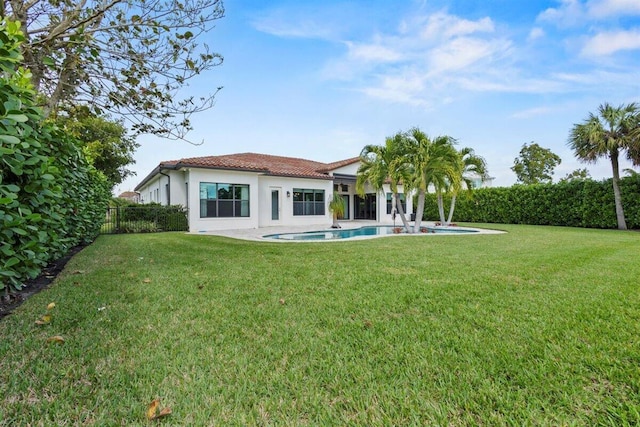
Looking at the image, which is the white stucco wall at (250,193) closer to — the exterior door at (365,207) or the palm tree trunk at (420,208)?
the palm tree trunk at (420,208)

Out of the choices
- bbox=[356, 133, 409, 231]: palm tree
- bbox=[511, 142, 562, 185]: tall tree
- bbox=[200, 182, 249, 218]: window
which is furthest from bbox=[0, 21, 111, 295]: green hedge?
bbox=[511, 142, 562, 185]: tall tree

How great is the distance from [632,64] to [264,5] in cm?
1573

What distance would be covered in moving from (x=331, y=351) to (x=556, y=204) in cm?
2248

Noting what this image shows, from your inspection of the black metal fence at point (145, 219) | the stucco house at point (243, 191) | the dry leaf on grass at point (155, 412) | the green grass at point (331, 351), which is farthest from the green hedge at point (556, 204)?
the dry leaf on grass at point (155, 412)

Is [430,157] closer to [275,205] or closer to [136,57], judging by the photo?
[275,205]

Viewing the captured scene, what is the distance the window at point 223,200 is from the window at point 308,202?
3767mm

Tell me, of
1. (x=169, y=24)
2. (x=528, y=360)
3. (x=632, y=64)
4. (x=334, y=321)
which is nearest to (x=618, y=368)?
(x=528, y=360)

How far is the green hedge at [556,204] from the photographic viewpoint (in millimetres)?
17000

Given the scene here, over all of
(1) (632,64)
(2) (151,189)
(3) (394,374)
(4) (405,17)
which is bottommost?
(3) (394,374)

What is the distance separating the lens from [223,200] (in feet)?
59.4

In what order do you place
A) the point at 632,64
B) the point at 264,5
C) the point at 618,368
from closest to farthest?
the point at 618,368 < the point at 264,5 < the point at 632,64

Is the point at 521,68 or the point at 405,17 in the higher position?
the point at 405,17

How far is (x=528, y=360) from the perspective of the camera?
248 cm

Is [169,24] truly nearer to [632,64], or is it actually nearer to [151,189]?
[632,64]
